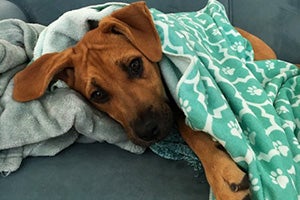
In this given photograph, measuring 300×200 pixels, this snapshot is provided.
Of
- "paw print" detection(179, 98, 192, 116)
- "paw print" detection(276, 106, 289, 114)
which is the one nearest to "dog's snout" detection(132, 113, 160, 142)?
"paw print" detection(179, 98, 192, 116)

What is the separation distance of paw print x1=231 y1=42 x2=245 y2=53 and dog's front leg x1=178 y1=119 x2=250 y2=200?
404 millimetres

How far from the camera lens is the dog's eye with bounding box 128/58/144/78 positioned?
1253 mm

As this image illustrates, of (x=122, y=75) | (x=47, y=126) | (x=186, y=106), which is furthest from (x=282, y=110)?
(x=47, y=126)

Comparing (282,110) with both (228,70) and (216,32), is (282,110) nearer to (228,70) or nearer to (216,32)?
(228,70)

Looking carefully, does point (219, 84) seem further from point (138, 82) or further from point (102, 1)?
point (102, 1)

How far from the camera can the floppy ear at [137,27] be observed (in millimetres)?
1235

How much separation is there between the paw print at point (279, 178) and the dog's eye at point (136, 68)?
0.43m

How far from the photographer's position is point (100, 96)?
1.26 meters

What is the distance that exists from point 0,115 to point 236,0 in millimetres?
1091

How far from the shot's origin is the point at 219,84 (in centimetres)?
122

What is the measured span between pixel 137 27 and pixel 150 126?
29 centimetres

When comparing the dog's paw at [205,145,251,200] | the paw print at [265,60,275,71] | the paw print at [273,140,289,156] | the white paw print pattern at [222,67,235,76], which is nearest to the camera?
the dog's paw at [205,145,251,200]

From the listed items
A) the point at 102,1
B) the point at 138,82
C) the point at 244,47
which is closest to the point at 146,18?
the point at 138,82

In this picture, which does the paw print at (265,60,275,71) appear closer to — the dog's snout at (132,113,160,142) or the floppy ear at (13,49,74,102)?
the dog's snout at (132,113,160,142)
